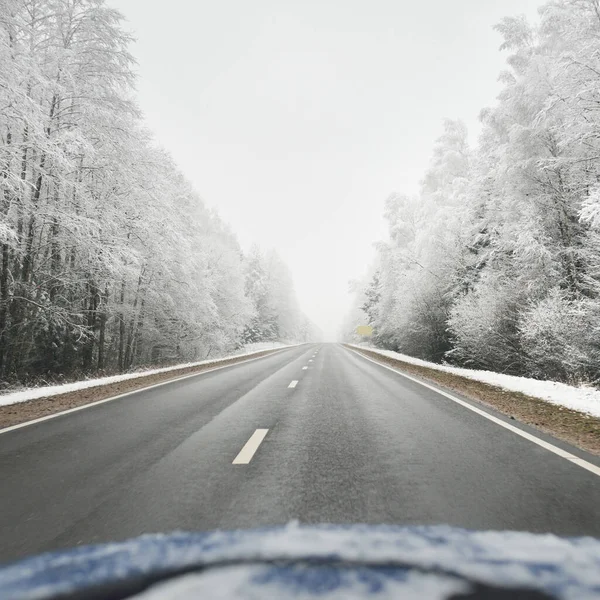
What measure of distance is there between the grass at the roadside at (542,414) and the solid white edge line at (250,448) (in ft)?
13.1

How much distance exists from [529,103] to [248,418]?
579 inches

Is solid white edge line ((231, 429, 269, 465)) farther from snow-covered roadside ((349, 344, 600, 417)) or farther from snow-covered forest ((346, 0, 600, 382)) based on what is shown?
snow-covered forest ((346, 0, 600, 382))

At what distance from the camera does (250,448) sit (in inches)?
180

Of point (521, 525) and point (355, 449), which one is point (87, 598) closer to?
point (521, 525)

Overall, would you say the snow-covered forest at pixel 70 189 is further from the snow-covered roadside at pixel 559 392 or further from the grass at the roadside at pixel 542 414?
the snow-covered roadside at pixel 559 392

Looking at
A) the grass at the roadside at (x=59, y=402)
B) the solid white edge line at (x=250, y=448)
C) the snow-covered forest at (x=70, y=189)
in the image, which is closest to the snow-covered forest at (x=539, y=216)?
the solid white edge line at (x=250, y=448)

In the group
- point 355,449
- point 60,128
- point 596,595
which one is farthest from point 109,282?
point 596,595

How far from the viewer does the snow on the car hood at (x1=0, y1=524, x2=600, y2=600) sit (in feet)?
3.78

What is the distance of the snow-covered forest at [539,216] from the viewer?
1072 centimetres

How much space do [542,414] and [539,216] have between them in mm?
8980

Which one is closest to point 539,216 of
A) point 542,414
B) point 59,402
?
point 542,414

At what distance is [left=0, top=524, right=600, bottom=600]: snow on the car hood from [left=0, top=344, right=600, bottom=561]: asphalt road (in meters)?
1.42

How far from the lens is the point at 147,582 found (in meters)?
1.21

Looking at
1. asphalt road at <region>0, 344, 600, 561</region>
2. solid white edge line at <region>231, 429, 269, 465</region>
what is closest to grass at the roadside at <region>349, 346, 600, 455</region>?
asphalt road at <region>0, 344, 600, 561</region>
